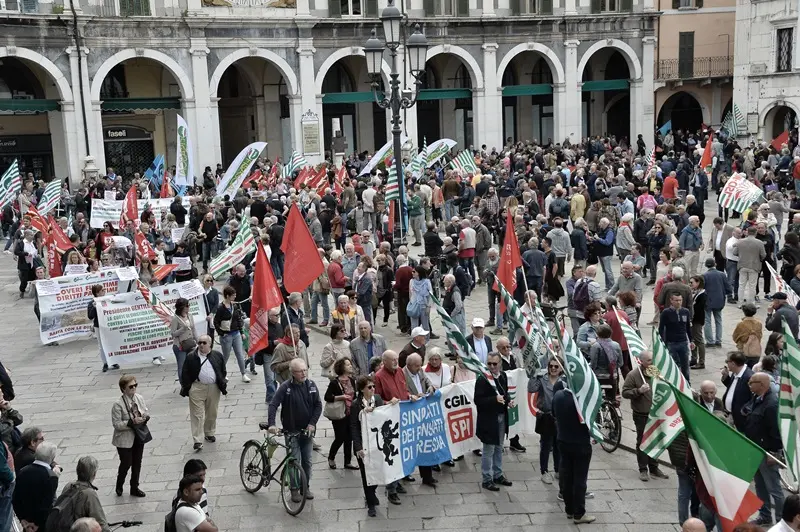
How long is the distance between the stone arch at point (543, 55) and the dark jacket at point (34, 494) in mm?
34777

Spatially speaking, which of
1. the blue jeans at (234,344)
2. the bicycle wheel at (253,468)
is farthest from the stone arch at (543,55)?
the bicycle wheel at (253,468)

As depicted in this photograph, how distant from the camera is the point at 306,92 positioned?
3759cm

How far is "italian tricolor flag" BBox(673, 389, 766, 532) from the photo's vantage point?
789cm

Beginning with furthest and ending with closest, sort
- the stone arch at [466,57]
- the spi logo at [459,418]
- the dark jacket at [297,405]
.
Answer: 1. the stone arch at [466,57]
2. the spi logo at [459,418]
3. the dark jacket at [297,405]

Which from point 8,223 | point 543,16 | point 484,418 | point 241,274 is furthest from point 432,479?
point 543,16

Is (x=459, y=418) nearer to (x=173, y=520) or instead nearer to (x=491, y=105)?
(x=173, y=520)

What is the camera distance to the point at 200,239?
2248 centimetres

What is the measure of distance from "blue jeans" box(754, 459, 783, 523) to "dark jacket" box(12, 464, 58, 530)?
6805 millimetres

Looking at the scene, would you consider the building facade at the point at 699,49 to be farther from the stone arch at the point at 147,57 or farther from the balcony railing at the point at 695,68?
the stone arch at the point at 147,57

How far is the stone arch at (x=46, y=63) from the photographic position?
32188 millimetres

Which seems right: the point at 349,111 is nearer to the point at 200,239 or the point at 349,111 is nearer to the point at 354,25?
the point at 354,25

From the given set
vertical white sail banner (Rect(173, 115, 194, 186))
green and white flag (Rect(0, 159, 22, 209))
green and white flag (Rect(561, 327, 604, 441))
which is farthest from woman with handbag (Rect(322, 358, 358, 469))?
green and white flag (Rect(0, 159, 22, 209))

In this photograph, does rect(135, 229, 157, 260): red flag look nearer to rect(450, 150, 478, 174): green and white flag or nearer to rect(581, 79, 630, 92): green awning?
rect(450, 150, 478, 174): green and white flag

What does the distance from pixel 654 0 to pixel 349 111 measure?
14961mm
